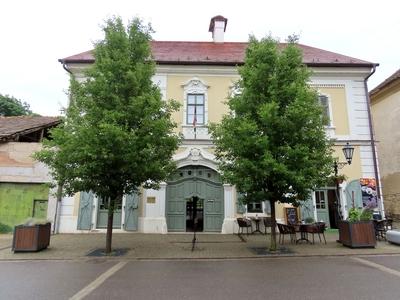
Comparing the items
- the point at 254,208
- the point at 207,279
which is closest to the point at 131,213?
the point at 254,208

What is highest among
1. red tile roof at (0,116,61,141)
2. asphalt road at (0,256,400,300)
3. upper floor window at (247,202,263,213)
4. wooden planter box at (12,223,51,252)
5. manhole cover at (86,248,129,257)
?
red tile roof at (0,116,61,141)

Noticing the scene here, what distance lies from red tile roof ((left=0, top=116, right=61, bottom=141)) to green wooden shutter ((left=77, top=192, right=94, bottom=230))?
444 centimetres

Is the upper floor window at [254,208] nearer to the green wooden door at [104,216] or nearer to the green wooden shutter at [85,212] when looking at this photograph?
the green wooden door at [104,216]

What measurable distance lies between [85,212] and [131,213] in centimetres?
212

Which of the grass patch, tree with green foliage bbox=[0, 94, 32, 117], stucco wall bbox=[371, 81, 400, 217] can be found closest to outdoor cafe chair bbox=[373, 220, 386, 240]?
stucco wall bbox=[371, 81, 400, 217]

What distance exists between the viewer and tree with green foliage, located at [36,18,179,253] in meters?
9.41

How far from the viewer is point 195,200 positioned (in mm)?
15430

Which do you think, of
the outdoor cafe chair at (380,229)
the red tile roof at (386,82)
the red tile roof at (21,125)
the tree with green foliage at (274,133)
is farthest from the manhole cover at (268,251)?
the red tile roof at (386,82)

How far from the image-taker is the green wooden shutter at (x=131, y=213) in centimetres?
1453

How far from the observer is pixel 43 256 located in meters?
9.52

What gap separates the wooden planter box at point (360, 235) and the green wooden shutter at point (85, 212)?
1072 centimetres

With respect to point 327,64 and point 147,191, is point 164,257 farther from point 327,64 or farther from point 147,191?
point 327,64

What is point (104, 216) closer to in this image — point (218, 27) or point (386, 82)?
point (218, 27)

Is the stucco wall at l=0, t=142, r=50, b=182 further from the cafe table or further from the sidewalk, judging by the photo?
the cafe table
